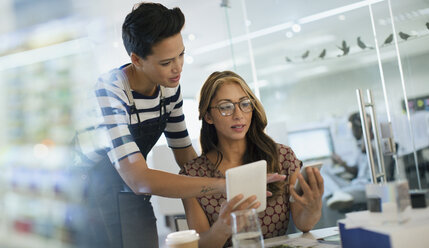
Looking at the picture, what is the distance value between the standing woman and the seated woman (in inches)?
6.9

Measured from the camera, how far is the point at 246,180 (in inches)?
39.5

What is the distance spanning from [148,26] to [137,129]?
1.14ft

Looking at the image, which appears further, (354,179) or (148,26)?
(354,179)

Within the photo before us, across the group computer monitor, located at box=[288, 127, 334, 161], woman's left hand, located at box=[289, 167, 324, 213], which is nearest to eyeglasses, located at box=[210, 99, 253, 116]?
woman's left hand, located at box=[289, 167, 324, 213]

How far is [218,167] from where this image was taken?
161 cm

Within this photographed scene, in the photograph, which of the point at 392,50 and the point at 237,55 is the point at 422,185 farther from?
the point at 237,55

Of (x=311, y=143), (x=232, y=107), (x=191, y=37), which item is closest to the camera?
(x=232, y=107)

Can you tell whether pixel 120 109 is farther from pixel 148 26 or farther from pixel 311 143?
pixel 311 143

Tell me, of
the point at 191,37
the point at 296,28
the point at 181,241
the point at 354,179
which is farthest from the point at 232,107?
the point at 191,37

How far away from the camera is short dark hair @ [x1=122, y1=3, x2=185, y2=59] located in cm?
132

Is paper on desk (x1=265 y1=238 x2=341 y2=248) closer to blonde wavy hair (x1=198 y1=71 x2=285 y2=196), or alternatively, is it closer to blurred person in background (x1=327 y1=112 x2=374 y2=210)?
blonde wavy hair (x1=198 y1=71 x2=285 y2=196)

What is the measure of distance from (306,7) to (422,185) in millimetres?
1477

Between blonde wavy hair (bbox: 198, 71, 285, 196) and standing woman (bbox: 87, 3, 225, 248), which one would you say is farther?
blonde wavy hair (bbox: 198, 71, 285, 196)

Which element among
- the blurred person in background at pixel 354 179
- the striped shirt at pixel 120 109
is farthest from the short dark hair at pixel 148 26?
the blurred person in background at pixel 354 179
